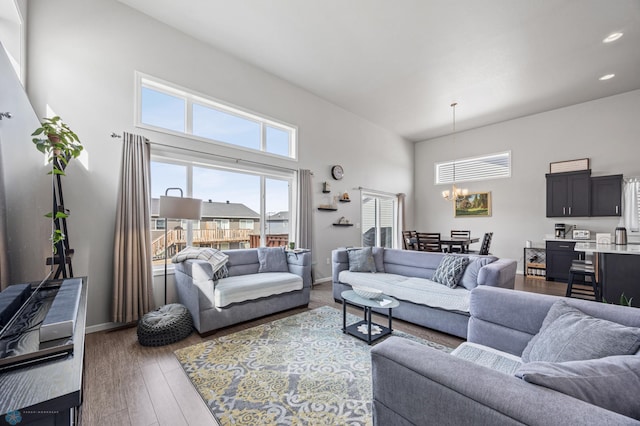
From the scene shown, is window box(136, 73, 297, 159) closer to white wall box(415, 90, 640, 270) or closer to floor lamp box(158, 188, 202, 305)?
floor lamp box(158, 188, 202, 305)

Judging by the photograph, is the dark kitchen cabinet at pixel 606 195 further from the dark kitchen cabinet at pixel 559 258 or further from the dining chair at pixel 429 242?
the dining chair at pixel 429 242

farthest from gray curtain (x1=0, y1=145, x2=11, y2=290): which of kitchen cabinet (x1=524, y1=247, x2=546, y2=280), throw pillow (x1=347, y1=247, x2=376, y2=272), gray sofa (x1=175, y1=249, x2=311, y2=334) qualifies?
kitchen cabinet (x1=524, y1=247, x2=546, y2=280)

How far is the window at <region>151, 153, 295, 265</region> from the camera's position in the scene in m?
3.45

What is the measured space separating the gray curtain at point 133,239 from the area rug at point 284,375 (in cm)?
103

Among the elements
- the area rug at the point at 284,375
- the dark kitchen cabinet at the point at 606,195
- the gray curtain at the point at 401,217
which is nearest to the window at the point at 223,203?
the area rug at the point at 284,375

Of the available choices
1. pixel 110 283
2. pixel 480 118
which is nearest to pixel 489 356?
pixel 110 283

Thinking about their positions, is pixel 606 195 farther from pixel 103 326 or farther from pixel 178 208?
pixel 103 326

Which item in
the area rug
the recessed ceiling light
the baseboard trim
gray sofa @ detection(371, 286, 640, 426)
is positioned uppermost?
the recessed ceiling light

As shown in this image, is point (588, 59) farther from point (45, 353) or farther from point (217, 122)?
point (45, 353)

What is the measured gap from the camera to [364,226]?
20.8ft

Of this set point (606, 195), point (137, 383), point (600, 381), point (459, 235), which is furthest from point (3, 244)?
point (606, 195)

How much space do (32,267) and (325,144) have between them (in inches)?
184

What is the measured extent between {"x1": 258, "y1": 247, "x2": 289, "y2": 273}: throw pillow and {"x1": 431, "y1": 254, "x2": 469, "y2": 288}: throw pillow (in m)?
2.10

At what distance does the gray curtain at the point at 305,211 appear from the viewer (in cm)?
469
